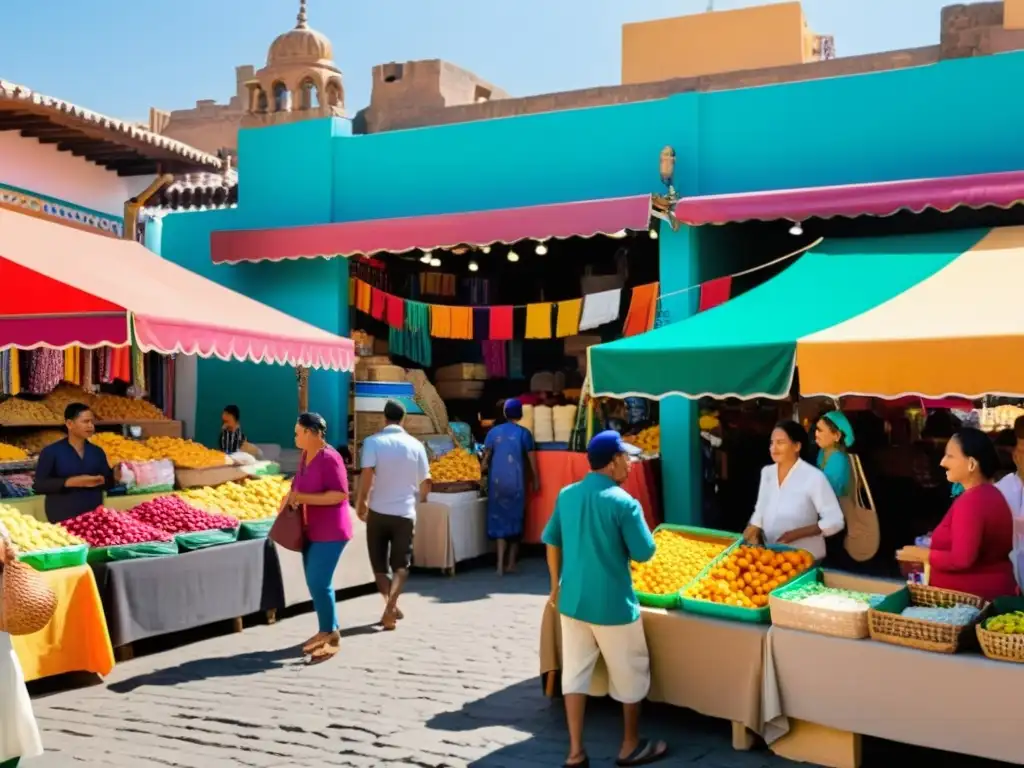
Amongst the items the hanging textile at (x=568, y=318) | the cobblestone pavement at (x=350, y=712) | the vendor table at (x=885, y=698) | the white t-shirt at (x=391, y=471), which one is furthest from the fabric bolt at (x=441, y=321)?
the vendor table at (x=885, y=698)

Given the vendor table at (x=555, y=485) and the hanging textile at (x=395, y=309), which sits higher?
the hanging textile at (x=395, y=309)

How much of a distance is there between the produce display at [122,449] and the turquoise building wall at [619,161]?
3294 millimetres

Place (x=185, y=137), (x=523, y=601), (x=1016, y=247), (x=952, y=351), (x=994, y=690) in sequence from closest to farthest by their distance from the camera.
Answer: (x=994, y=690) → (x=952, y=351) → (x=1016, y=247) → (x=523, y=601) → (x=185, y=137)

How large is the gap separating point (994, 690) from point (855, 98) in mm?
8044

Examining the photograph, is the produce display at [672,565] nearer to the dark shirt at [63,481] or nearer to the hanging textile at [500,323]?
the dark shirt at [63,481]

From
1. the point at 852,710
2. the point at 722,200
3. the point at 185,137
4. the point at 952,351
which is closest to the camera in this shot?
the point at 852,710

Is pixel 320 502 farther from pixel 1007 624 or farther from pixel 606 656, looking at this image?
pixel 1007 624

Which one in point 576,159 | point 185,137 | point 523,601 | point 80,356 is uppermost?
point 185,137

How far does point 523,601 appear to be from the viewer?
31.1 ft

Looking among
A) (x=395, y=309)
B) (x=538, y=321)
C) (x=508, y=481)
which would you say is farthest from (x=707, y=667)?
(x=395, y=309)

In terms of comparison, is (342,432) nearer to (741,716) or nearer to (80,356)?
(80,356)

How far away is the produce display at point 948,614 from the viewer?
5.02 m

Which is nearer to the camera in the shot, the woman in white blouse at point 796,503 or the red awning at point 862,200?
the woman in white blouse at point 796,503

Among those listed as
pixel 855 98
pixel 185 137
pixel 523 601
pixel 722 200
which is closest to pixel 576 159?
pixel 722 200
